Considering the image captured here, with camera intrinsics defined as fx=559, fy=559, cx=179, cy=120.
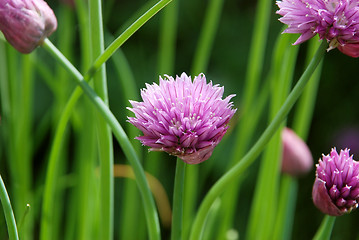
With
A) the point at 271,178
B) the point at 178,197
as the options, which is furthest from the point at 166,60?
the point at 178,197

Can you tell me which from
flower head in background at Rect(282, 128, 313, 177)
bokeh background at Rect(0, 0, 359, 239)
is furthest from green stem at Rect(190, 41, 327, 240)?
bokeh background at Rect(0, 0, 359, 239)

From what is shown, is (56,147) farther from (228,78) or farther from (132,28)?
(228,78)

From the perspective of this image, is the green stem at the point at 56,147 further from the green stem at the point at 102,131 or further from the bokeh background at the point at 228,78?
the bokeh background at the point at 228,78

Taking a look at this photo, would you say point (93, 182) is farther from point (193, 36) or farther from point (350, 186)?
point (193, 36)

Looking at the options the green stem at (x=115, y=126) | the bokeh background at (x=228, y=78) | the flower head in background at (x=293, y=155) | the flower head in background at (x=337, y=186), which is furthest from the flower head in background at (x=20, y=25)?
the bokeh background at (x=228, y=78)

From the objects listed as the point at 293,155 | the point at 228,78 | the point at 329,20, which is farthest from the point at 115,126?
the point at 228,78

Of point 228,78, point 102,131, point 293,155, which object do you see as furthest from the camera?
point 228,78

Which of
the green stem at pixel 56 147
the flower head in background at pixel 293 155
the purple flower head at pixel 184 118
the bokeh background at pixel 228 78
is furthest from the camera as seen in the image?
the bokeh background at pixel 228 78
